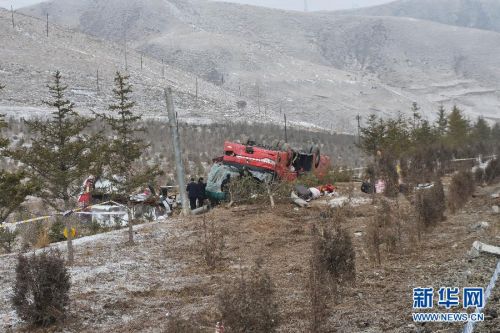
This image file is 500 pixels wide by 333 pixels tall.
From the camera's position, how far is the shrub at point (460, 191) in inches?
645

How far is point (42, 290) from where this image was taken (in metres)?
7.68

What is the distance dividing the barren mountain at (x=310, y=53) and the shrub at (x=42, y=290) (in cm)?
7706

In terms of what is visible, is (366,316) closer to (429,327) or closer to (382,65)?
(429,327)

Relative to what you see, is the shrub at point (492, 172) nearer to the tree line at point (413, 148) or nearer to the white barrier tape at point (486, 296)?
the tree line at point (413, 148)

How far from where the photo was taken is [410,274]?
8430mm

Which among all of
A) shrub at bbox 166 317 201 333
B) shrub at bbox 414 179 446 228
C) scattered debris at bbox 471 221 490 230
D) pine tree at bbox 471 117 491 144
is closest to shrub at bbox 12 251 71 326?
shrub at bbox 166 317 201 333

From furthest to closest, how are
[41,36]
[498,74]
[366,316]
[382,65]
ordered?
1. [382,65]
2. [498,74]
3. [41,36]
4. [366,316]

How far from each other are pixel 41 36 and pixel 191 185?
63.2 metres

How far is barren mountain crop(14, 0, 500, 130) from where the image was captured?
9731cm

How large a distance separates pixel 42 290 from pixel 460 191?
13.1 m

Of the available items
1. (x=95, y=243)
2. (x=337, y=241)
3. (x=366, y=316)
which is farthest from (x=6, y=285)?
(x=366, y=316)

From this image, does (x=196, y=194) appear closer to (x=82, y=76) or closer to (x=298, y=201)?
(x=298, y=201)

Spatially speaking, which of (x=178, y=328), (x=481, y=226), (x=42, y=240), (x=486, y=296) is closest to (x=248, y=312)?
(x=178, y=328)

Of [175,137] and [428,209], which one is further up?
[175,137]
